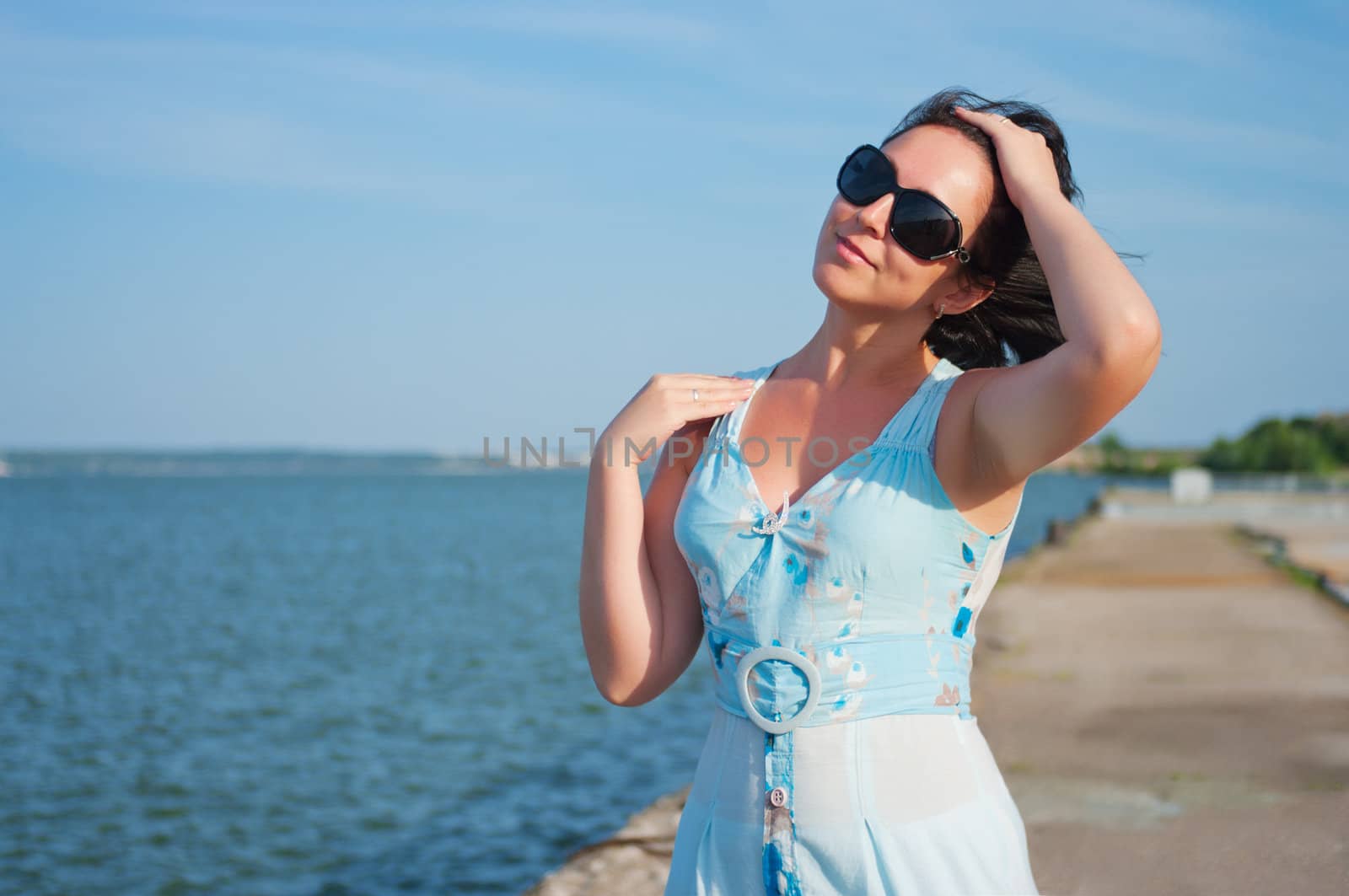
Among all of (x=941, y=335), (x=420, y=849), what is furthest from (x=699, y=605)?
(x=420, y=849)

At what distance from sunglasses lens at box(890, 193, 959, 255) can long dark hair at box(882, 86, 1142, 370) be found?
0.06 metres

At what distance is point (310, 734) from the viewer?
41.6 ft

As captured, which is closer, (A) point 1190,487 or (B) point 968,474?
(B) point 968,474

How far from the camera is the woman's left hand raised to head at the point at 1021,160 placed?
179 cm

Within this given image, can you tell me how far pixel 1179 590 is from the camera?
1445cm

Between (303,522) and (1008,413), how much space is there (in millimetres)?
52150

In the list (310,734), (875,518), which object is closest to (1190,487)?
(310,734)

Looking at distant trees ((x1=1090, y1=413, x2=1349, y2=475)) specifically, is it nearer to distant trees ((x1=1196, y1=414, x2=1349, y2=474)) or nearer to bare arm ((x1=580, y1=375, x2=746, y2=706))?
distant trees ((x1=1196, y1=414, x2=1349, y2=474))

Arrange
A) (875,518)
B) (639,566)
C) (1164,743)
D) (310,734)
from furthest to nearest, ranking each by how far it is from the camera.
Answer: (310,734) → (1164,743) → (639,566) → (875,518)

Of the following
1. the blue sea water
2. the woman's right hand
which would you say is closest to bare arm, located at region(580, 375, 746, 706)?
the woman's right hand

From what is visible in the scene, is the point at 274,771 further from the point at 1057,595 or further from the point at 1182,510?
the point at 1182,510

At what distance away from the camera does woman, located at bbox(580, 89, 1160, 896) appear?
1703 mm

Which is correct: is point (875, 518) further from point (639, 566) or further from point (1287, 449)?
point (1287, 449)

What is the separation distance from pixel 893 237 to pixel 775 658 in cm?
70
